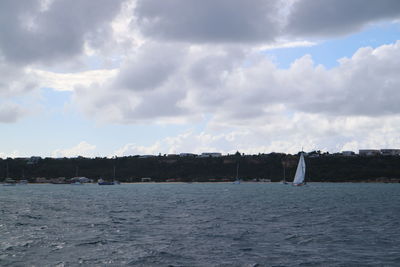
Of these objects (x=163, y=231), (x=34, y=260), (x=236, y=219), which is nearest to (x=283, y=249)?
(x=163, y=231)

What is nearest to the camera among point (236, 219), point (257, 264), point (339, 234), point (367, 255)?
point (257, 264)

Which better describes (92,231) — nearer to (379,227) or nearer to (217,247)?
(217,247)

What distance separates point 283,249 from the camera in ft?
146

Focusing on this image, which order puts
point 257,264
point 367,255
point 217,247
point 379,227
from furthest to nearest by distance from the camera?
point 379,227, point 217,247, point 367,255, point 257,264

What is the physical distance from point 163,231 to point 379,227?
86.1 feet

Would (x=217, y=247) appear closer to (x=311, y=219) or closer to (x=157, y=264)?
(x=157, y=264)

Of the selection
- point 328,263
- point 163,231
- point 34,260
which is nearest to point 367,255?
point 328,263

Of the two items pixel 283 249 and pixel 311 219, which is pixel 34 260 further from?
pixel 311 219

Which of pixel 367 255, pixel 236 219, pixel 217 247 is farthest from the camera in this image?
pixel 236 219

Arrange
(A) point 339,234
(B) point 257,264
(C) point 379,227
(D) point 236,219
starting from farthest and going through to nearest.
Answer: (D) point 236,219
(C) point 379,227
(A) point 339,234
(B) point 257,264

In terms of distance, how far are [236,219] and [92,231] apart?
2180 centimetres

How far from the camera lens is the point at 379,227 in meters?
60.4

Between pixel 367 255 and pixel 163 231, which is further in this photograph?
pixel 163 231

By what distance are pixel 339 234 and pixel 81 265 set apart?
2928 cm
